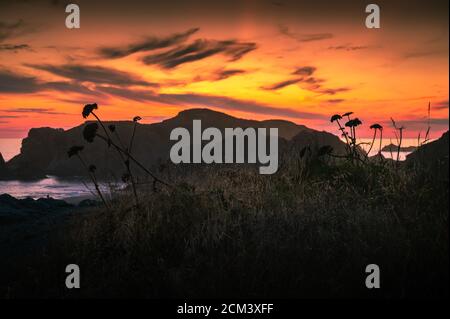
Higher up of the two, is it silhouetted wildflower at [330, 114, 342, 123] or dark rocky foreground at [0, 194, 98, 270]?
silhouetted wildflower at [330, 114, 342, 123]

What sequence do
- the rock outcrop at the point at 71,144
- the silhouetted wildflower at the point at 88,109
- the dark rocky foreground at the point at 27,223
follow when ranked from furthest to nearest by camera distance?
the rock outcrop at the point at 71,144
the dark rocky foreground at the point at 27,223
the silhouetted wildflower at the point at 88,109

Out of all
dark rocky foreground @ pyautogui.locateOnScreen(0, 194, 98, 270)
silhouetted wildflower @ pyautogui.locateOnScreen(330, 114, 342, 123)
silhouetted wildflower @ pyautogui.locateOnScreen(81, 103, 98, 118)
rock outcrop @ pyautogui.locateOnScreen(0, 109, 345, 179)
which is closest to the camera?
silhouetted wildflower @ pyautogui.locateOnScreen(81, 103, 98, 118)

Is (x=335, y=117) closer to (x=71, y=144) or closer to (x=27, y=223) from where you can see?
(x=27, y=223)

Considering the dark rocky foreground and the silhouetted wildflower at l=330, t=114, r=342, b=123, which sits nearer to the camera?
the dark rocky foreground

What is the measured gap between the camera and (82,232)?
678 cm

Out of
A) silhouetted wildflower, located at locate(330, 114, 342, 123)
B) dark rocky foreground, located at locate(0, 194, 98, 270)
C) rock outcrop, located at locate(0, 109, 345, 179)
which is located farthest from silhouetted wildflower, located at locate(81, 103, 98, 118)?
rock outcrop, located at locate(0, 109, 345, 179)

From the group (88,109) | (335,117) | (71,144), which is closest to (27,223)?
(88,109)

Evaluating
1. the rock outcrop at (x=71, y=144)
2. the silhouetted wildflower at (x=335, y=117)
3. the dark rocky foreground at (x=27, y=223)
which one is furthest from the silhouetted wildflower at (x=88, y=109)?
the rock outcrop at (x=71, y=144)

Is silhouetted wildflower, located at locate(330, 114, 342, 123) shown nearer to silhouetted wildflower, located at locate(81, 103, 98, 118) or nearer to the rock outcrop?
silhouetted wildflower, located at locate(81, 103, 98, 118)

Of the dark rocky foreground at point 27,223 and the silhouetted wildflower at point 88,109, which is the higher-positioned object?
the silhouetted wildflower at point 88,109

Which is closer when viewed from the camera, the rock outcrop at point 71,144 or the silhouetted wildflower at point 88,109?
the silhouetted wildflower at point 88,109

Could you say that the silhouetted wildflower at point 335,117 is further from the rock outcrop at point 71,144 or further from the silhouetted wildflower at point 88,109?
the rock outcrop at point 71,144
